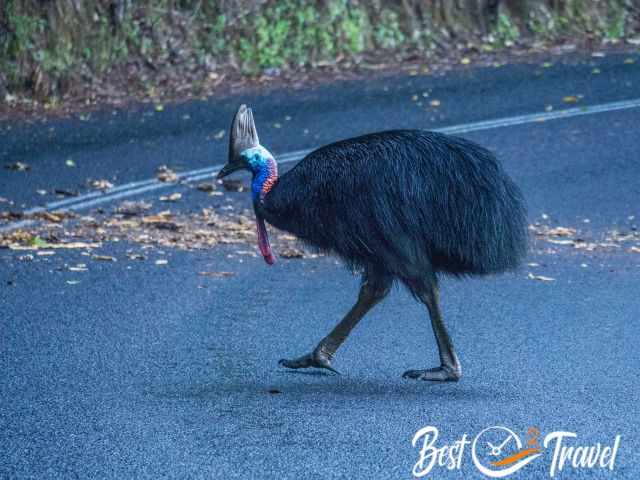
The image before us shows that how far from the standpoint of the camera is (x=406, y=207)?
6234 millimetres

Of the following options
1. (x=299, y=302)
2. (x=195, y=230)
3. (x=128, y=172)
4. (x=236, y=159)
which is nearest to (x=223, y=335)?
(x=299, y=302)

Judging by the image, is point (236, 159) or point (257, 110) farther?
point (257, 110)

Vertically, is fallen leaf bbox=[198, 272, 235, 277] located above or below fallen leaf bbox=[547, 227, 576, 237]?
above

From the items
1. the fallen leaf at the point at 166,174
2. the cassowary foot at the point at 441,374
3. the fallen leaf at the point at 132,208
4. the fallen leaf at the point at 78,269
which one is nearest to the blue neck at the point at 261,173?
the cassowary foot at the point at 441,374

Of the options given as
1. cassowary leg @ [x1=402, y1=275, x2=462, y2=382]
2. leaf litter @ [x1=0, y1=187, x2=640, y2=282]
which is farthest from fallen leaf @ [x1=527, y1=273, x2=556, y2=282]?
cassowary leg @ [x1=402, y1=275, x2=462, y2=382]

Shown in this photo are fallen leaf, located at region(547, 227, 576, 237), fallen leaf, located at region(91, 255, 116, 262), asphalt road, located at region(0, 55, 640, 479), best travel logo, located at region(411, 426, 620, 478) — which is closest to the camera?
best travel logo, located at region(411, 426, 620, 478)

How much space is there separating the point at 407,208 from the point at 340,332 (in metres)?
0.82

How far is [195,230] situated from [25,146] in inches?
126

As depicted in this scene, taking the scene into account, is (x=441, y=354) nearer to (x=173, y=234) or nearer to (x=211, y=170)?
(x=173, y=234)

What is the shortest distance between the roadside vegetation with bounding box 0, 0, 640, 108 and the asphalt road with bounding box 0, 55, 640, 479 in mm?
2704

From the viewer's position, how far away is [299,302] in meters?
8.11

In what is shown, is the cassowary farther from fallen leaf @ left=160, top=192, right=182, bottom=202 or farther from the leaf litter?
fallen leaf @ left=160, top=192, right=182, bottom=202

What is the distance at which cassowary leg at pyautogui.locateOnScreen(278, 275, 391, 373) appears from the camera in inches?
259

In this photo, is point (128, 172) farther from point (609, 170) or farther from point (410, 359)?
point (410, 359)
